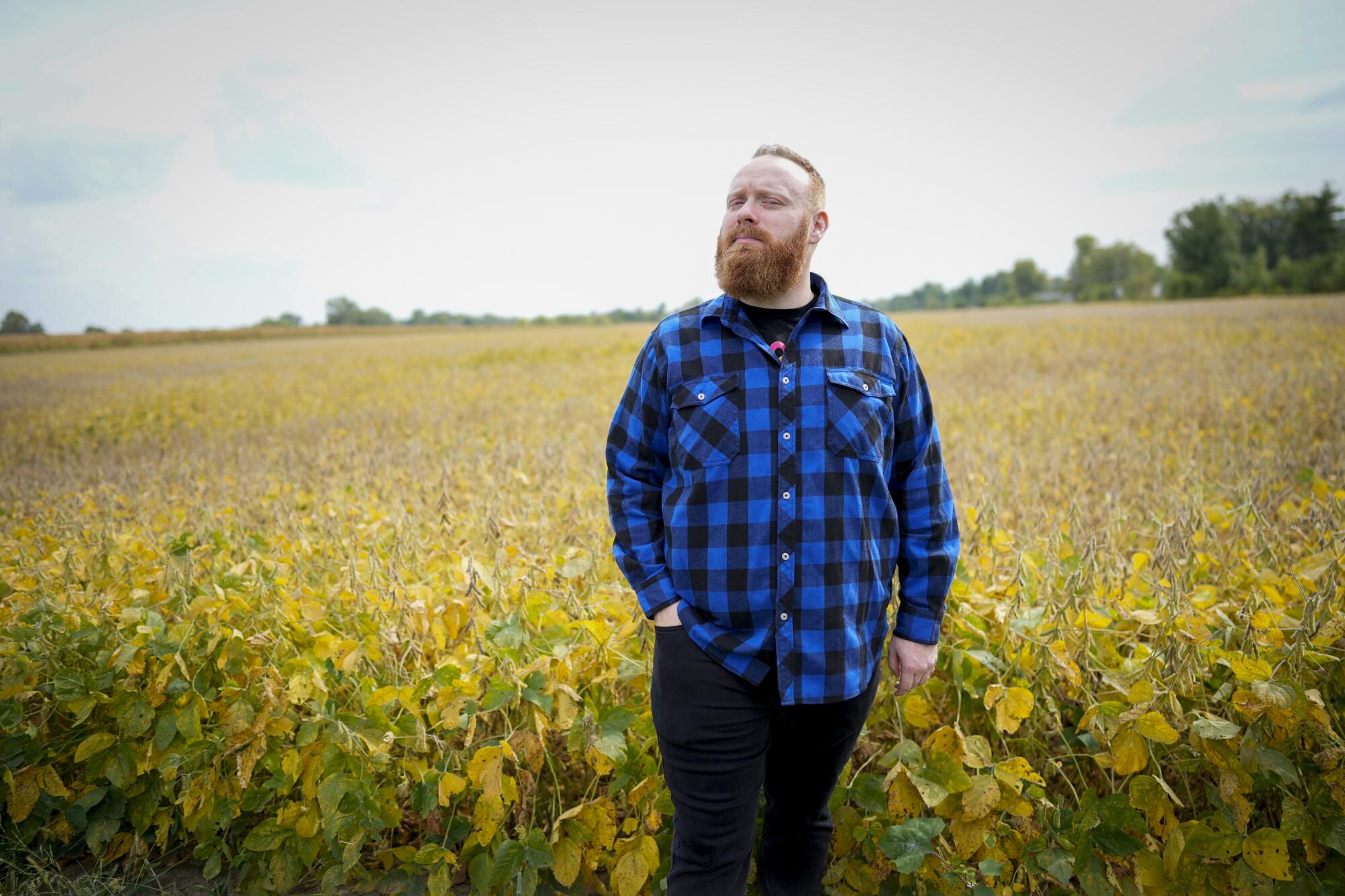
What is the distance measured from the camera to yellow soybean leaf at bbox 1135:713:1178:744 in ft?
6.31

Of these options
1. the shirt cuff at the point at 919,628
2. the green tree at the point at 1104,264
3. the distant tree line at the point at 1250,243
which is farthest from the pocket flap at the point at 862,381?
the green tree at the point at 1104,264

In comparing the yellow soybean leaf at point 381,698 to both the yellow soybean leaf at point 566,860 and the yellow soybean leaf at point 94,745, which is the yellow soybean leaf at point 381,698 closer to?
the yellow soybean leaf at point 566,860

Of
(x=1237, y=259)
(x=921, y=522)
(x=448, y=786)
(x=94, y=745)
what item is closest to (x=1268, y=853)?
(x=921, y=522)

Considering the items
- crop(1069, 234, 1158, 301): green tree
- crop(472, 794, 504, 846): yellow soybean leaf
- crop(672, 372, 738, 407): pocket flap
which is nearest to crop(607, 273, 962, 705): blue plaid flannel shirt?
crop(672, 372, 738, 407): pocket flap

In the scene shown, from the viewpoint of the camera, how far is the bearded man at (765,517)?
1.73 meters

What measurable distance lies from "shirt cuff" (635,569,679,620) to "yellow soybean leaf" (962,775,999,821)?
1095 millimetres

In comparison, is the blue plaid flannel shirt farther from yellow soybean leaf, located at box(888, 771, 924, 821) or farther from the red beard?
yellow soybean leaf, located at box(888, 771, 924, 821)

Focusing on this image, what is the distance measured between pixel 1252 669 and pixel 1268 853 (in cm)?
47

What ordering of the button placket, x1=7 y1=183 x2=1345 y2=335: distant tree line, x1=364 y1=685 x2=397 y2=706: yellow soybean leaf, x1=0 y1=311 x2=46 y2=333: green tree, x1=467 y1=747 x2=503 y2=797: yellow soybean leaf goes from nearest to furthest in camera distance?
the button placket < x1=467 y1=747 x2=503 y2=797: yellow soybean leaf < x1=364 y1=685 x2=397 y2=706: yellow soybean leaf < x1=0 y1=311 x2=46 y2=333: green tree < x1=7 y1=183 x2=1345 y2=335: distant tree line

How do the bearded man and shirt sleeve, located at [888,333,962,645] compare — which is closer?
the bearded man

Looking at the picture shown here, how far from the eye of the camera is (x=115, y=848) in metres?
2.61

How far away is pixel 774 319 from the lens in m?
1.90

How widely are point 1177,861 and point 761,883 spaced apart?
3.79ft

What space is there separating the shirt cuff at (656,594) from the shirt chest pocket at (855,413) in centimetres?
53
